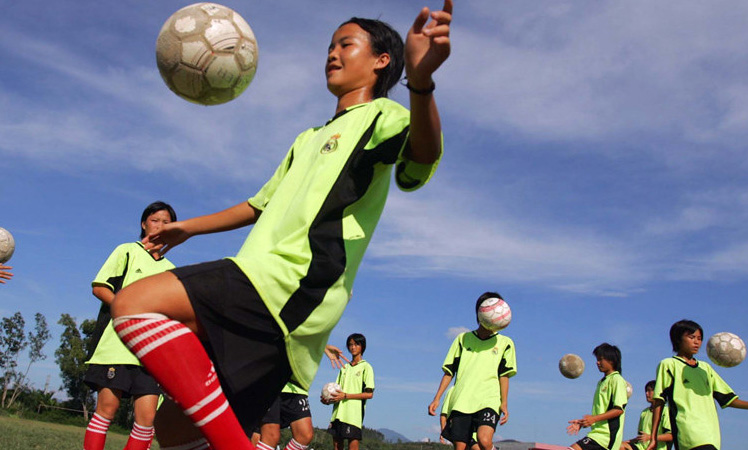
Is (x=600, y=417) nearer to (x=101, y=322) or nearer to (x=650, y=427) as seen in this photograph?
(x=650, y=427)

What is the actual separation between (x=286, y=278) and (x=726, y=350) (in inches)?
354

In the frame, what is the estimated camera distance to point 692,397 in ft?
28.6

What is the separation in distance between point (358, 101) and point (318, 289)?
1.06 m

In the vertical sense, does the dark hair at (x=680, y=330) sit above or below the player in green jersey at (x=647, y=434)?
above

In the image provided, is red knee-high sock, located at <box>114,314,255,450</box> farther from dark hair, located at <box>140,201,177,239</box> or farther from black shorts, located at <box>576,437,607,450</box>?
black shorts, located at <box>576,437,607,450</box>

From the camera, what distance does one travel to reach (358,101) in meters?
3.29

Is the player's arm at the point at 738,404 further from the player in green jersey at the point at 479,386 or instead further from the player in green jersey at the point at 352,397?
the player in green jersey at the point at 352,397

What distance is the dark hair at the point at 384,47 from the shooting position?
11.2 feet

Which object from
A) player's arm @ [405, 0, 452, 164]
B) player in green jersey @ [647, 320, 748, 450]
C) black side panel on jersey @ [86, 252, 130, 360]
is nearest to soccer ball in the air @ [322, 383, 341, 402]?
player in green jersey @ [647, 320, 748, 450]

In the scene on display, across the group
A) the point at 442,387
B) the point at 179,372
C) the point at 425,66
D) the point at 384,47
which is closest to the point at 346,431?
the point at 442,387

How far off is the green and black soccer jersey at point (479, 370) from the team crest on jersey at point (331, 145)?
7.31 m

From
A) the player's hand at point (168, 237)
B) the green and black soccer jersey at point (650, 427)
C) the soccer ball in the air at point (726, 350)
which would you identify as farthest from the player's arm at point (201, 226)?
the green and black soccer jersey at point (650, 427)

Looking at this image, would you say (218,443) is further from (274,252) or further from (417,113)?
(417,113)

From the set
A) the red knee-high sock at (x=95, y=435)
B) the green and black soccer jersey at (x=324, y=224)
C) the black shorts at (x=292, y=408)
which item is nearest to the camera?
the green and black soccer jersey at (x=324, y=224)
